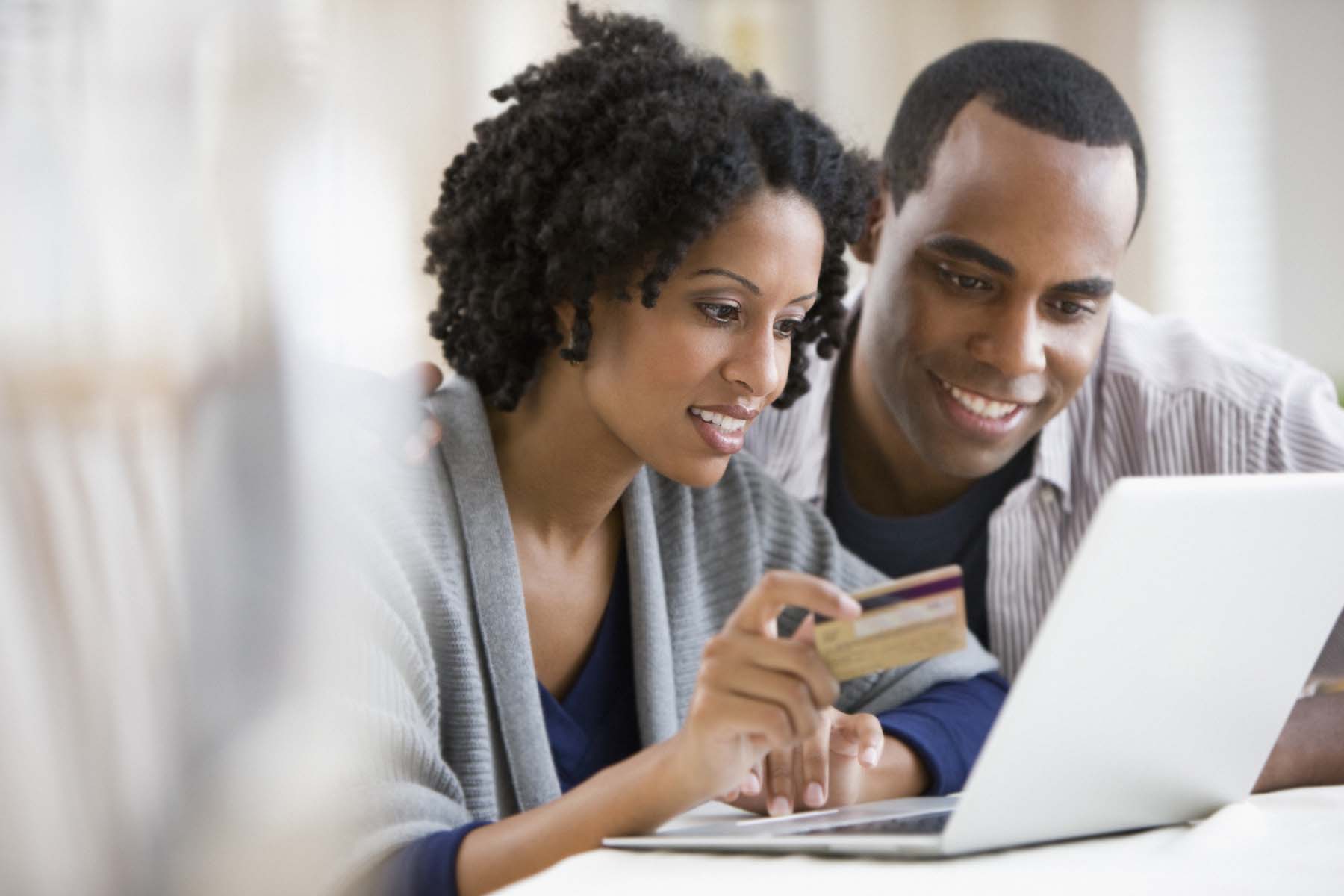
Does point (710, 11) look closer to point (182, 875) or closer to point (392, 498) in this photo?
point (392, 498)

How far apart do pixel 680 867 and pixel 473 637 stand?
441 mm

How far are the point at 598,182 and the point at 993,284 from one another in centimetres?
52

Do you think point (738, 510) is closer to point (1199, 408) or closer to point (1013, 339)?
point (1013, 339)

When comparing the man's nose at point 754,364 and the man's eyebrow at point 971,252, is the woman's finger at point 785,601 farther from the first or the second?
the man's eyebrow at point 971,252

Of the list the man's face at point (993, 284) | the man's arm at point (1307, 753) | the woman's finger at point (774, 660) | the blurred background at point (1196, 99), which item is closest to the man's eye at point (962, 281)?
the man's face at point (993, 284)

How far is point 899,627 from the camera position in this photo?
754 millimetres

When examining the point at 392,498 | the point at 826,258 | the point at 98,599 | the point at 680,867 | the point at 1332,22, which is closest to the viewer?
the point at 98,599

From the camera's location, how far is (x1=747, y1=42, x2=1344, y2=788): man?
148 centimetres

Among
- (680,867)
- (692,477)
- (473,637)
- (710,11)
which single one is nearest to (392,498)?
(473,637)

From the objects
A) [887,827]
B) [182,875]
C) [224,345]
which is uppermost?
[224,345]

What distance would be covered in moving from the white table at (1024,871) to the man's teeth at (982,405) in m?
0.74

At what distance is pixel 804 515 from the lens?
1.45m

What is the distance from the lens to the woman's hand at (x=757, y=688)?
824 millimetres

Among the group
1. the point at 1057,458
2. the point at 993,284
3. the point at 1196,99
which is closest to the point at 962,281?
the point at 993,284
